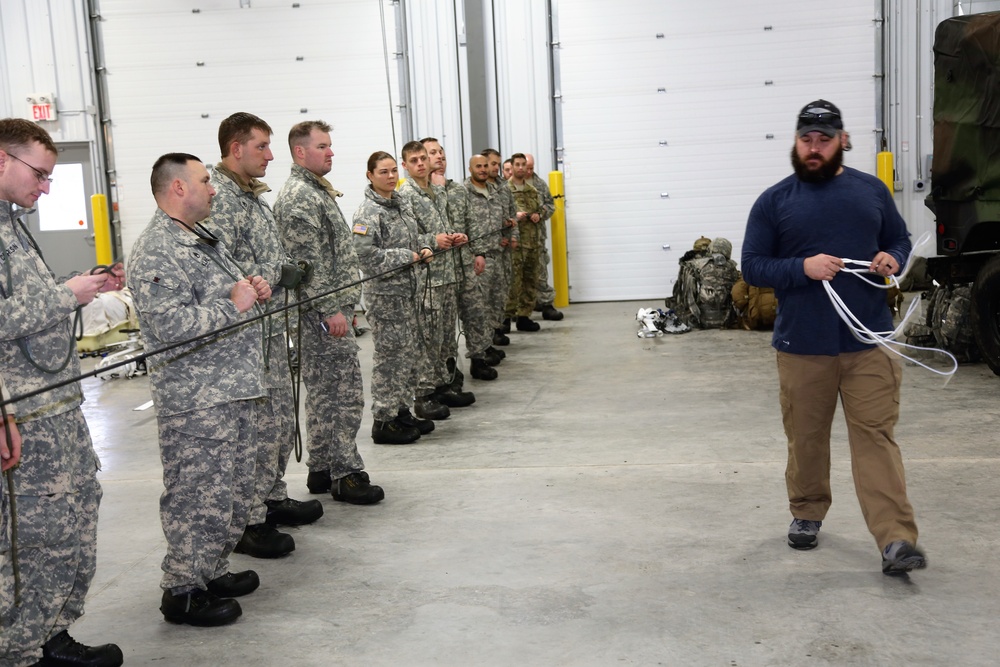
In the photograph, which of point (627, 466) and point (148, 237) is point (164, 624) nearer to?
point (148, 237)

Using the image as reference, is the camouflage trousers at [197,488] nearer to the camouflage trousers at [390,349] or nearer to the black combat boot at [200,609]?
the black combat boot at [200,609]

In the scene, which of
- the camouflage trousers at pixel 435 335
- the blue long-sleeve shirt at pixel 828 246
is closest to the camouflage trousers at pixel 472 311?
the camouflage trousers at pixel 435 335

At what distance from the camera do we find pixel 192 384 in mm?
3621

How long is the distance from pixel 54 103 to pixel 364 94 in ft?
13.9

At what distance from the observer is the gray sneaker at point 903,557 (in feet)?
12.5

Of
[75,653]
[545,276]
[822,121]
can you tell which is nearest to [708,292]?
[545,276]

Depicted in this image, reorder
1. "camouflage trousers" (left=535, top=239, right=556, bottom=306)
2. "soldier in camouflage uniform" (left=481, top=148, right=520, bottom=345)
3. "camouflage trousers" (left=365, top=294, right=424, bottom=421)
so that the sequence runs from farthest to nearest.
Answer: "camouflage trousers" (left=535, top=239, right=556, bottom=306) < "soldier in camouflage uniform" (left=481, top=148, right=520, bottom=345) < "camouflage trousers" (left=365, top=294, right=424, bottom=421)

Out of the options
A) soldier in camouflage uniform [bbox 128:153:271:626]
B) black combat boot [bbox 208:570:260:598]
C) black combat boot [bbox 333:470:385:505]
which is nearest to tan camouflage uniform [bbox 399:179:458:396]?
black combat boot [bbox 333:470:385:505]

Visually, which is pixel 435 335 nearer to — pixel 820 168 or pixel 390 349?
pixel 390 349

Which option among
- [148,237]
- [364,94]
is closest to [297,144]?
[148,237]

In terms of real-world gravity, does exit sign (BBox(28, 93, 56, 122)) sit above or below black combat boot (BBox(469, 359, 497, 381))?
above

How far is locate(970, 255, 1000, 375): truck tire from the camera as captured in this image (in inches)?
292

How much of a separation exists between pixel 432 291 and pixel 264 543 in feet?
10.4

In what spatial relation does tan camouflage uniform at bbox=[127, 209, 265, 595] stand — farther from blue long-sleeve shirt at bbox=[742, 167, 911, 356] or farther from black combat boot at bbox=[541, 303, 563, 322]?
black combat boot at bbox=[541, 303, 563, 322]
